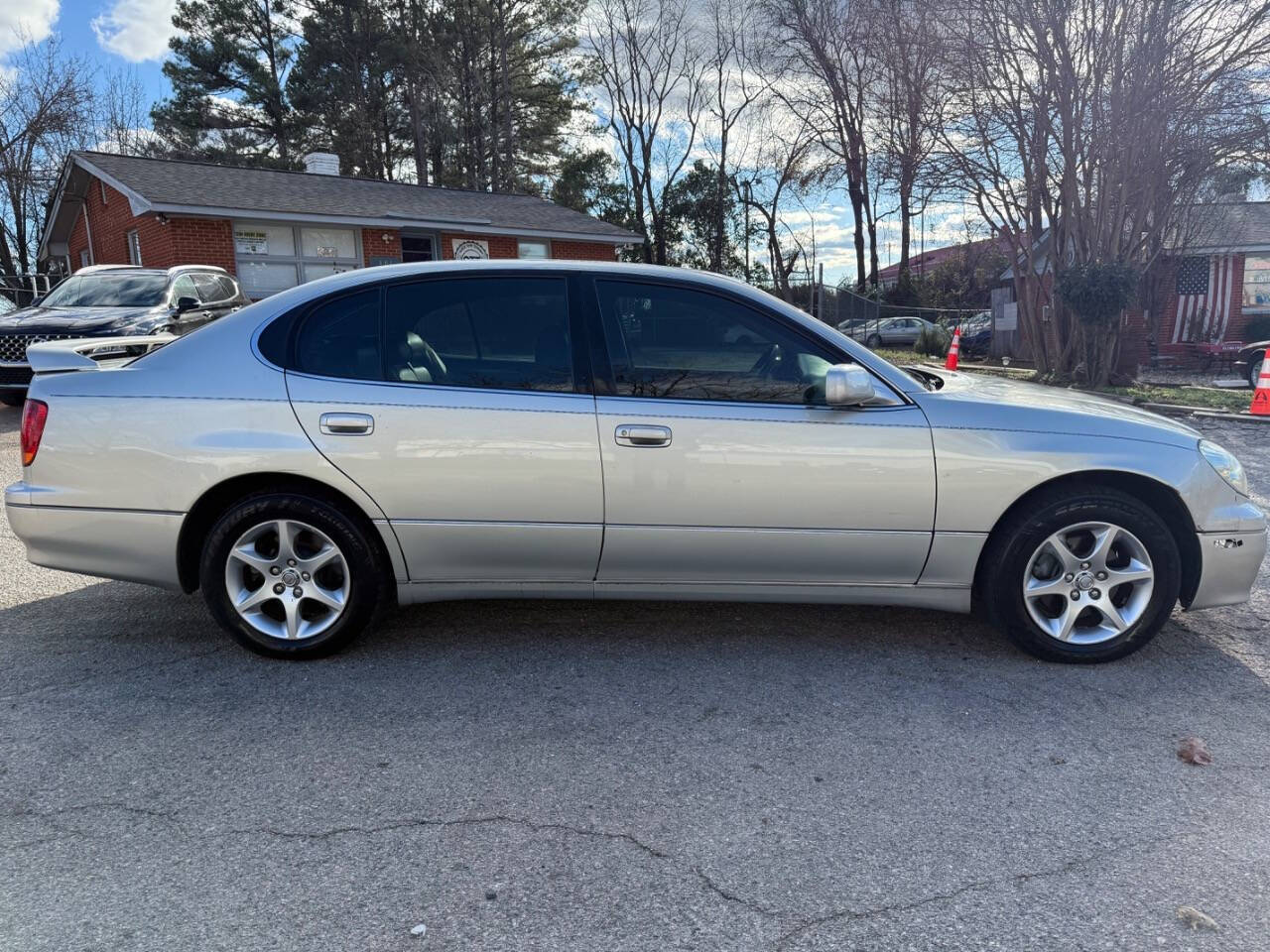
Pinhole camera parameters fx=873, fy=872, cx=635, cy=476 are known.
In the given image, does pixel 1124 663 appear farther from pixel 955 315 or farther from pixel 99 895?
pixel 955 315

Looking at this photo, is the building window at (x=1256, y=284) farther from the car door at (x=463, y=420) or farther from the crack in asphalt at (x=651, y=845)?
the crack in asphalt at (x=651, y=845)

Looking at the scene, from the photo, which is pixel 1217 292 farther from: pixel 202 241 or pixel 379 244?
pixel 202 241

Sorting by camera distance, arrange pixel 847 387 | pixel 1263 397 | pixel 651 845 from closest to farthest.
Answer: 1. pixel 651 845
2. pixel 847 387
3. pixel 1263 397

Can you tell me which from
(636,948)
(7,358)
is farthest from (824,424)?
(7,358)

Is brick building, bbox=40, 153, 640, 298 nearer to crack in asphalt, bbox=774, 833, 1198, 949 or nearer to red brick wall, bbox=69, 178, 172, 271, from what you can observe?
red brick wall, bbox=69, 178, 172, 271

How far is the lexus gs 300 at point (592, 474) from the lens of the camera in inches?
135

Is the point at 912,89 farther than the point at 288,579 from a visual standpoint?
Yes

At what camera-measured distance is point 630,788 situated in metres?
2.69

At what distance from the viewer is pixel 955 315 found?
30.8m

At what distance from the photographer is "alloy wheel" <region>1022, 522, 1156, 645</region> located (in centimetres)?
350

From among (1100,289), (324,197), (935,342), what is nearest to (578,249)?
(324,197)

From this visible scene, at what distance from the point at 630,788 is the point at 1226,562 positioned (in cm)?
263

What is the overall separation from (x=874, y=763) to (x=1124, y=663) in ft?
4.87

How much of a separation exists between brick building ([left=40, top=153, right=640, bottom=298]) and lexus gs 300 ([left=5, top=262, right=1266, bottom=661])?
15615mm
